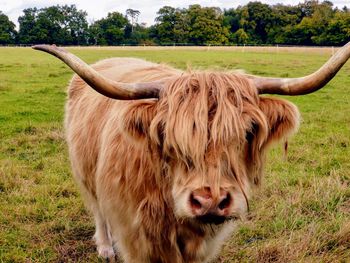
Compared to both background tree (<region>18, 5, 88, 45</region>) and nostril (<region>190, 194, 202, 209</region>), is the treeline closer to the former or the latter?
background tree (<region>18, 5, 88, 45</region>)

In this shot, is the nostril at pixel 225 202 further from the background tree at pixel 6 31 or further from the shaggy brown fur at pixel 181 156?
the background tree at pixel 6 31

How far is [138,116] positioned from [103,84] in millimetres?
287

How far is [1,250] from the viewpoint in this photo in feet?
13.9

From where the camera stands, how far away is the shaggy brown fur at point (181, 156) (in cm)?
259

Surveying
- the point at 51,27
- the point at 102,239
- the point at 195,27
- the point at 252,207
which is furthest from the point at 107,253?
the point at 51,27

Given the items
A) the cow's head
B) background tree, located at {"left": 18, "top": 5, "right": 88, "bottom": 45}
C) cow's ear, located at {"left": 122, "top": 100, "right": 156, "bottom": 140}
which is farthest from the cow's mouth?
background tree, located at {"left": 18, "top": 5, "right": 88, "bottom": 45}

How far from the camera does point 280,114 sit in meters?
2.87

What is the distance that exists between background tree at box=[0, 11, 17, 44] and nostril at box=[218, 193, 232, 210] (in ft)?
270

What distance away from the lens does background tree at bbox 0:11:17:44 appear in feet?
259

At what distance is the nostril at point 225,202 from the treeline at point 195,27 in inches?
2703

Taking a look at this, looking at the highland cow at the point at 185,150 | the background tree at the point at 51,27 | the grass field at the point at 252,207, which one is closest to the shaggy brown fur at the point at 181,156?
the highland cow at the point at 185,150

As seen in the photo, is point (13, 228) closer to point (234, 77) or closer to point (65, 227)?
point (65, 227)

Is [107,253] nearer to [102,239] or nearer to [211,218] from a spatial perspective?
[102,239]

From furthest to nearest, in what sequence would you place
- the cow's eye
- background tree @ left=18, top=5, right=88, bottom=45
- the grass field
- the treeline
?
background tree @ left=18, top=5, right=88, bottom=45
the treeline
the grass field
the cow's eye
